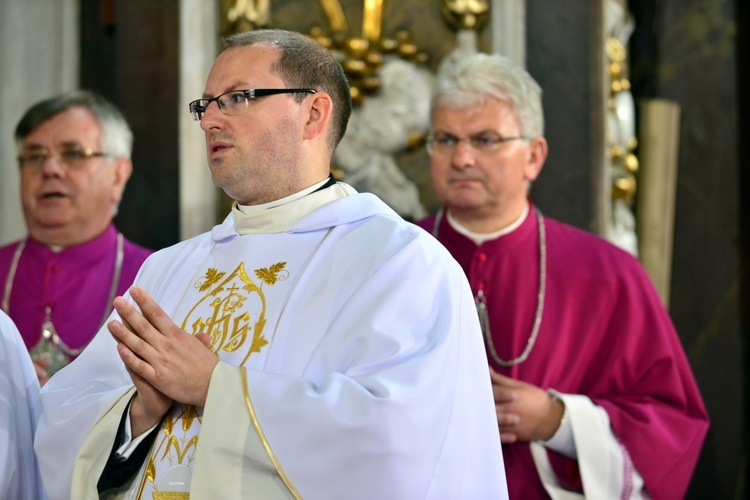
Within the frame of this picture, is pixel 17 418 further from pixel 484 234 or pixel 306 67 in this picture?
pixel 484 234

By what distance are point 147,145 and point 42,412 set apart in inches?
94.3

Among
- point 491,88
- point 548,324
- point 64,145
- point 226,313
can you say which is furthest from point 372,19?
point 226,313

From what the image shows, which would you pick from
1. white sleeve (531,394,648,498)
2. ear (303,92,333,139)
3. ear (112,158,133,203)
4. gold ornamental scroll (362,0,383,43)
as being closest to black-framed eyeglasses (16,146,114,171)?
ear (112,158,133,203)

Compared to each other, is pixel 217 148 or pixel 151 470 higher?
pixel 217 148

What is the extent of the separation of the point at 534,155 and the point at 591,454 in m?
1.17

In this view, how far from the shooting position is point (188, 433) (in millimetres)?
3021

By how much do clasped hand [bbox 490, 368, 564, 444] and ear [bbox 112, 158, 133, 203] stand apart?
1.98 meters

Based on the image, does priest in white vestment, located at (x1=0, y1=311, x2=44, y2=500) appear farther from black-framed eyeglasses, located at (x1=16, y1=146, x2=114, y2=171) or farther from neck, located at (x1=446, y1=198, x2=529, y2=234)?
neck, located at (x1=446, y1=198, x2=529, y2=234)

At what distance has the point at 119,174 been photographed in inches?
205

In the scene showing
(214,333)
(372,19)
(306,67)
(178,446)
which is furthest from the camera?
(372,19)

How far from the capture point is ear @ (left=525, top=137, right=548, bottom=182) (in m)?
4.58

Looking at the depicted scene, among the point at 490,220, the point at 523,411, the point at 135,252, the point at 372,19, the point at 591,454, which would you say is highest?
the point at 372,19

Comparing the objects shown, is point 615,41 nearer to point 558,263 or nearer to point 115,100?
point 558,263

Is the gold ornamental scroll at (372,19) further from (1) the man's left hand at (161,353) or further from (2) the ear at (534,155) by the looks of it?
(1) the man's left hand at (161,353)
